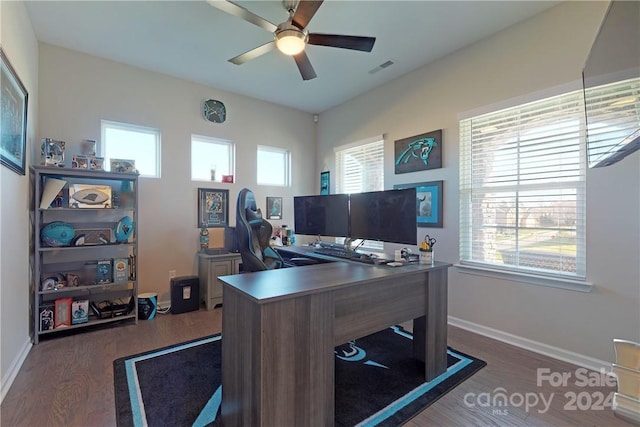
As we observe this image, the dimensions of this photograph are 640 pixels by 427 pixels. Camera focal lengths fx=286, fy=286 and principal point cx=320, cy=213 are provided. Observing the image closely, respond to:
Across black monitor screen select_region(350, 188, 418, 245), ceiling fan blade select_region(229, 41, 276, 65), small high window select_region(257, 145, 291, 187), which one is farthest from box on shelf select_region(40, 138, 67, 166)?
black monitor screen select_region(350, 188, 418, 245)

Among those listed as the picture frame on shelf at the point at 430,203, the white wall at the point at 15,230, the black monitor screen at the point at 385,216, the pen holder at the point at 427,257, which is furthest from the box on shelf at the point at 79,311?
the picture frame on shelf at the point at 430,203

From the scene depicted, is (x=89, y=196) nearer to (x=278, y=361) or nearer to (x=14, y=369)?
(x=14, y=369)

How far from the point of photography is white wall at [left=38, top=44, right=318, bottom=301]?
317cm

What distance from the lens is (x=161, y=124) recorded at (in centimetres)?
373

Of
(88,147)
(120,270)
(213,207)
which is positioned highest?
(88,147)

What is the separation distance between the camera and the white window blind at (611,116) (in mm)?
1062

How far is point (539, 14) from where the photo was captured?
2.59 meters

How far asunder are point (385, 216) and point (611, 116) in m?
1.47

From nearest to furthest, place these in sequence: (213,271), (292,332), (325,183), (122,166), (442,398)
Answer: (292,332)
(442,398)
(122,166)
(213,271)
(325,183)

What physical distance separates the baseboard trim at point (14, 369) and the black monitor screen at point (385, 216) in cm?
276

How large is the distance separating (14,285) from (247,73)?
3.14 m

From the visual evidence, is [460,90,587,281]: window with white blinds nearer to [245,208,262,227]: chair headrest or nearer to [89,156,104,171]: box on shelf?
[245,208,262,227]: chair headrest

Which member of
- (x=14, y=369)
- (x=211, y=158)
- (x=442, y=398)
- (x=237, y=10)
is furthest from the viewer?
(x=211, y=158)

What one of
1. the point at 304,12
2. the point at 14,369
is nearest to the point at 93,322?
the point at 14,369
